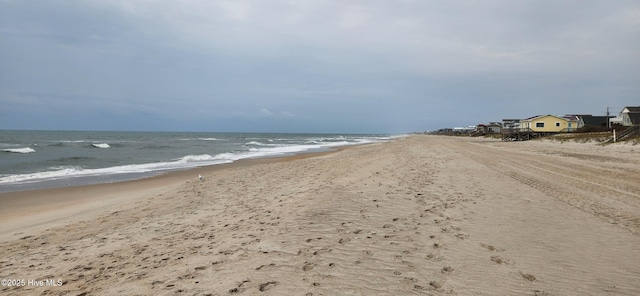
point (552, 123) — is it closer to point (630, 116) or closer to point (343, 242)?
point (630, 116)

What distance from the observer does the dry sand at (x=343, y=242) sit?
3811mm

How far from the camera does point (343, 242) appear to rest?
5027 mm

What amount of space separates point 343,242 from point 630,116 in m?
70.8

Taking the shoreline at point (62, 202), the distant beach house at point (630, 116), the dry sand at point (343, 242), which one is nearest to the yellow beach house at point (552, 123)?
the distant beach house at point (630, 116)

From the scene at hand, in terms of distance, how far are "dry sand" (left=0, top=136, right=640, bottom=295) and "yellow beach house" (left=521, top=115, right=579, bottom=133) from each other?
5934 cm

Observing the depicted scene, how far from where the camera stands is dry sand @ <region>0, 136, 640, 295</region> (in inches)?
150

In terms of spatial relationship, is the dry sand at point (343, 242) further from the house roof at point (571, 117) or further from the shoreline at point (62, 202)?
the house roof at point (571, 117)

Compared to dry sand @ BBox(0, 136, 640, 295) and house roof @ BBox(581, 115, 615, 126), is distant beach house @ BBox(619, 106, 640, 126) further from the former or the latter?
dry sand @ BBox(0, 136, 640, 295)

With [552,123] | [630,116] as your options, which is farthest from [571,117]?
[630,116]

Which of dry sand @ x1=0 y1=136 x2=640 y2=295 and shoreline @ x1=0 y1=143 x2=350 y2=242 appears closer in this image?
dry sand @ x1=0 y1=136 x2=640 y2=295

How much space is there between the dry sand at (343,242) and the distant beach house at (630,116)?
59.0 m

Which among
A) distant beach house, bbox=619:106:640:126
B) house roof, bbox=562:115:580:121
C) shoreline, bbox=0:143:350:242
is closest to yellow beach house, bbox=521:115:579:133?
house roof, bbox=562:115:580:121

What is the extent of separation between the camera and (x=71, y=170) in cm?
1884

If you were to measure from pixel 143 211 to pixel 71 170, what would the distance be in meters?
14.1
